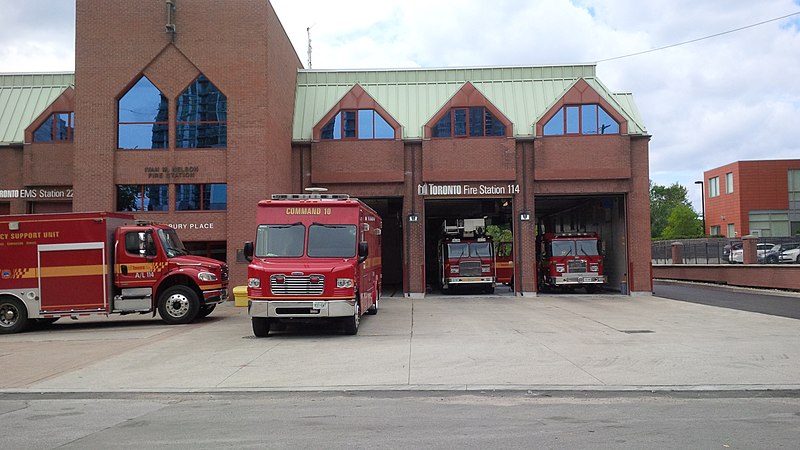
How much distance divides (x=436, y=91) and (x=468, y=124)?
2.92 meters

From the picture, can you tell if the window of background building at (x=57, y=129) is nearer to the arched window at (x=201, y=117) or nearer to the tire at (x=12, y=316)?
A: the arched window at (x=201, y=117)

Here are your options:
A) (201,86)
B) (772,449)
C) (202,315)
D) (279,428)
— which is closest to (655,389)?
(772,449)

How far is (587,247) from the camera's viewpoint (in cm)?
2961

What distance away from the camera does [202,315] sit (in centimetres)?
1977

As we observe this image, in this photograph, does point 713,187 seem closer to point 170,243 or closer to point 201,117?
point 201,117

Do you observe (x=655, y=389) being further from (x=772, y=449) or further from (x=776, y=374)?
(x=772, y=449)

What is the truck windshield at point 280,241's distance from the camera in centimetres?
1510

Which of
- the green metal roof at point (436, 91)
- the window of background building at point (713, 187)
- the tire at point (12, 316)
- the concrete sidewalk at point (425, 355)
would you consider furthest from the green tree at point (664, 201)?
the tire at point (12, 316)

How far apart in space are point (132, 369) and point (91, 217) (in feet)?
24.0

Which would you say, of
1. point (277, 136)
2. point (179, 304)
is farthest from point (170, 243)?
point (277, 136)

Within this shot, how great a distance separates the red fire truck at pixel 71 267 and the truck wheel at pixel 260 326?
429 cm

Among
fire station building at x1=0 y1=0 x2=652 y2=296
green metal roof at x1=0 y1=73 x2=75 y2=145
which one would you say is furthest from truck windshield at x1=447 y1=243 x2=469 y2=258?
green metal roof at x1=0 y1=73 x2=75 y2=145

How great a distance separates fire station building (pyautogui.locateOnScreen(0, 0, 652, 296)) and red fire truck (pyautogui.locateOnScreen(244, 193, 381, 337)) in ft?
33.7

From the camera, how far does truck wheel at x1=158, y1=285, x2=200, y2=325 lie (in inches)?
708
